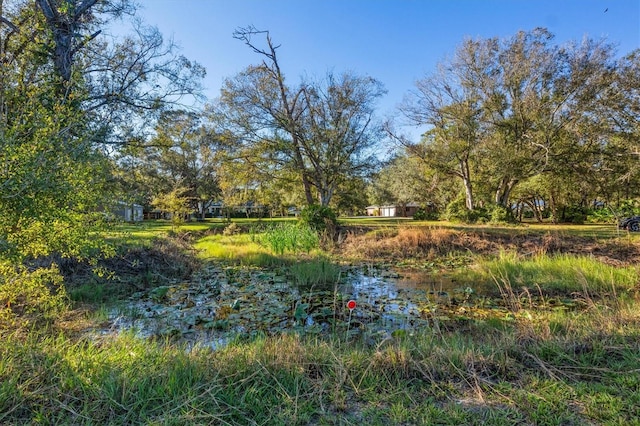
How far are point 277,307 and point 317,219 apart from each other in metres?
9.77

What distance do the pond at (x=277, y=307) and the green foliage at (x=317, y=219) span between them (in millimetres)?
6879

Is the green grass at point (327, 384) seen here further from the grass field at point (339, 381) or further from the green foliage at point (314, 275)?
the green foliage at point (314, 275)

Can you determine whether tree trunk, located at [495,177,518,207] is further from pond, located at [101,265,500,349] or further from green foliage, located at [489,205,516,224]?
pond, located at [101,265,500,349]

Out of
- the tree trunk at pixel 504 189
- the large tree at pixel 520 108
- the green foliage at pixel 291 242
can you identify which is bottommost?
the green foliage at pixel 291 242

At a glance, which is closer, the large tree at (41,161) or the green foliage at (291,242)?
the large tree at (41,161)

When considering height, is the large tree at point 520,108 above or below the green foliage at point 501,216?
above

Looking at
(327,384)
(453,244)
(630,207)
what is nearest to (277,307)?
(327,384)

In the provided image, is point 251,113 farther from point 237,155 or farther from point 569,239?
point 569,239

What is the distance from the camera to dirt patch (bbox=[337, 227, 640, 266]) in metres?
10.7

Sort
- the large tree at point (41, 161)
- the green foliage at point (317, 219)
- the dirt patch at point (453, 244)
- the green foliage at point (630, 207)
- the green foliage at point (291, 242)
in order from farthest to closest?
1. the green foliage at point (630, 207)
2. the green foliage at point (317, 219)
3. the green foliage at point (291, 242)
4. the dirt patch at point (453, 244)
5. the large tree at point (41, 161)

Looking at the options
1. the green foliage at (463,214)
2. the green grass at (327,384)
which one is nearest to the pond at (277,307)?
the green grass at (327,384)

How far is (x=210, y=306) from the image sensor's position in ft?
18.1

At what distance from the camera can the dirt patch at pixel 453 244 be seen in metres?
10.7

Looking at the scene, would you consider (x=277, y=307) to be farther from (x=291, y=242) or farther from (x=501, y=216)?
(x=501, y=216)
